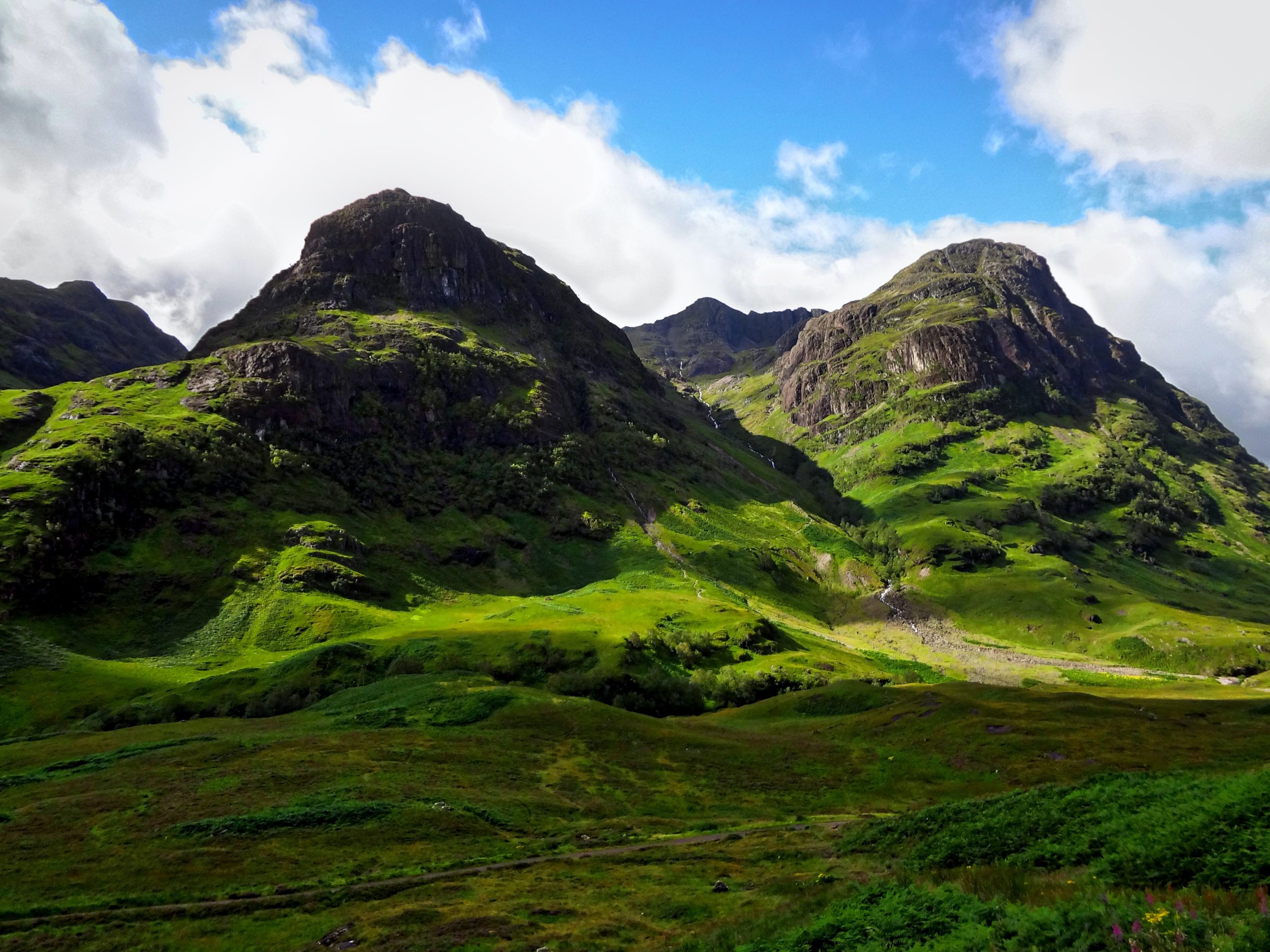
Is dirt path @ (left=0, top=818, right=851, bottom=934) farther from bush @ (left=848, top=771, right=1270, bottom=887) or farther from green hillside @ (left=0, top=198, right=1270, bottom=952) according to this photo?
bush @ (left=848, top=771, right=1270, bottom=887)

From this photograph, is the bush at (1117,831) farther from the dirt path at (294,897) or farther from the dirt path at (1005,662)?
the dirt path at (1005,662)

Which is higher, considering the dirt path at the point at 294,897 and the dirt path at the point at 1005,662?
Result: the dirt path at the point at 294,897

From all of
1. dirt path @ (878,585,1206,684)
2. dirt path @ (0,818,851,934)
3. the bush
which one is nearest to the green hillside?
the bush

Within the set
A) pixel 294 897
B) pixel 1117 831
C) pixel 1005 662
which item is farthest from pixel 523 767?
pixel 1005 662

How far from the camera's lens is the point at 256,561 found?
157 metres

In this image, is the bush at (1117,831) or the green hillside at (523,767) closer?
the bush at (1117,831)

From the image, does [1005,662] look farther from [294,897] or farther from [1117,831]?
[294,897]

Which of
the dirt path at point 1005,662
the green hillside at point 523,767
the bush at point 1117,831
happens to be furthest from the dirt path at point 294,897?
the dirt path at point 1005,662

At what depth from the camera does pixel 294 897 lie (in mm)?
31781

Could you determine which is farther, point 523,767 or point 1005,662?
point 1005,662

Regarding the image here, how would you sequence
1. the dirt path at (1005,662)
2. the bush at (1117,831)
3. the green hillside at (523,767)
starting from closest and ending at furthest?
the bush at (1117,831), the green hillside at (523,767), the dirt path at (1005,662)

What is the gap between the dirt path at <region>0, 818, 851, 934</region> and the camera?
29641 mm

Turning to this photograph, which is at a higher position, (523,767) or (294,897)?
(294,897)

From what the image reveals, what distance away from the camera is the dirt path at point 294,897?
1167 inches
